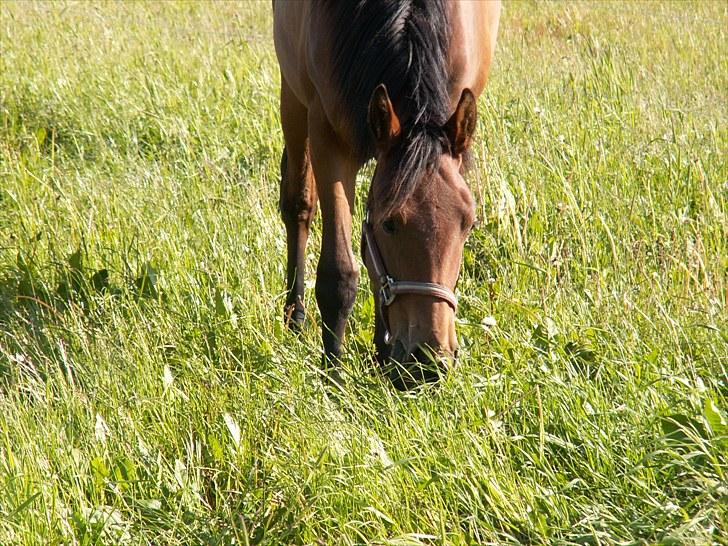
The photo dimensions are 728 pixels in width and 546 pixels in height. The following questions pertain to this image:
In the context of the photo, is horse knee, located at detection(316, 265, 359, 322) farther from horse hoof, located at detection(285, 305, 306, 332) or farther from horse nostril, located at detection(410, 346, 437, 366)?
horse nostril, located at detection(410, 346, 437, 366)

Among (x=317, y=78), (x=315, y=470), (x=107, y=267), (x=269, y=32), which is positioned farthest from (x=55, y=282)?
(x=269, y=32)

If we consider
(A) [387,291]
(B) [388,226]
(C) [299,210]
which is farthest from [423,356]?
(C) [299,210]

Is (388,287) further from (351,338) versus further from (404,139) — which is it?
(351,338)

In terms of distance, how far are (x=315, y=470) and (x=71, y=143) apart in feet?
13.3

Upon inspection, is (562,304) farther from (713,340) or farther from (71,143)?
(71,143)

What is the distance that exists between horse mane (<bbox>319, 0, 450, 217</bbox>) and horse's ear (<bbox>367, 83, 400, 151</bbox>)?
41mm

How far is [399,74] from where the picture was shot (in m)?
2.82

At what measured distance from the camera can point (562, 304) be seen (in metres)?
3.33

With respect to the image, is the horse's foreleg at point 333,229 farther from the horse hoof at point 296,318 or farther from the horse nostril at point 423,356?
the horse nostril at point 423,356

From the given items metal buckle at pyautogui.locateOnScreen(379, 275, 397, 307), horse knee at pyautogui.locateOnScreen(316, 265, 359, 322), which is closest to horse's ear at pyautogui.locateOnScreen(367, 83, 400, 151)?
metal buckle at pyautogui.locateOnScreen(379, 275, 397, 307)

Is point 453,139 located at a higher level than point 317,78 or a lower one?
lower

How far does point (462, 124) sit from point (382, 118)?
262mm

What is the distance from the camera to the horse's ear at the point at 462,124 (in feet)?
8.95

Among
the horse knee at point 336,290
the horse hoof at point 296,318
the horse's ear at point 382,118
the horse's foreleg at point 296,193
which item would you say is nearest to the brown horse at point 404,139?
the horse's ear at point 382,118
